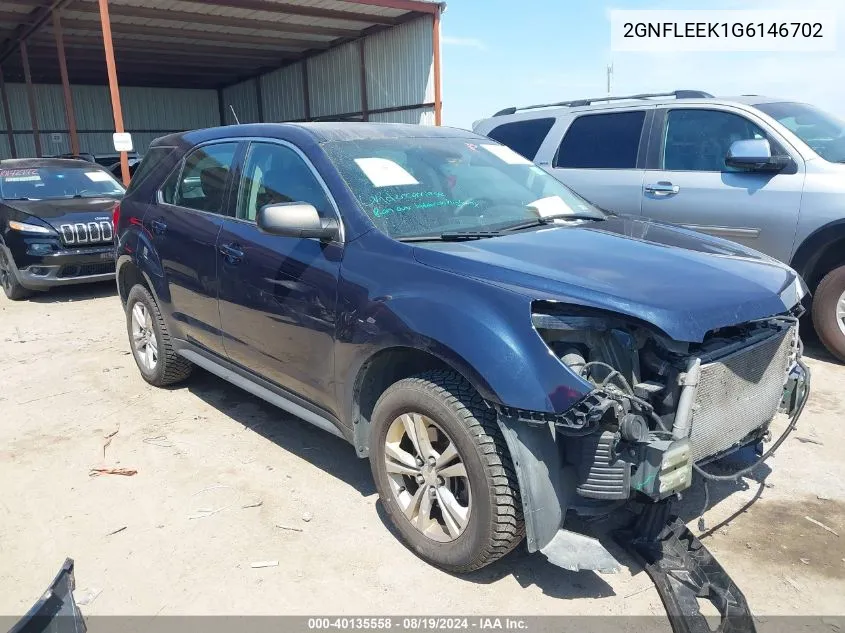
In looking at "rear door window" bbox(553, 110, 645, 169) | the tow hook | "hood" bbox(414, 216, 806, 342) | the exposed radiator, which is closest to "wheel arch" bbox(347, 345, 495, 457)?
"hood" bbox(414, 216, 806, 342)

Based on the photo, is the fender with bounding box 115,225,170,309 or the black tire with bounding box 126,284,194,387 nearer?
the fender with bounding box 115,225,170,309

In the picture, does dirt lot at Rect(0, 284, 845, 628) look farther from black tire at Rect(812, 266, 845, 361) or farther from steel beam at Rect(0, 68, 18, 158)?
steel beam at Rect(0, 68, 18, 158)

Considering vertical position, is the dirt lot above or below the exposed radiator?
below

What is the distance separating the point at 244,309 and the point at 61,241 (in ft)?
17.9

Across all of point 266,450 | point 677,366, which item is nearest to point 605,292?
point 677,366

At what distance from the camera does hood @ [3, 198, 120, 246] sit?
7918 mm

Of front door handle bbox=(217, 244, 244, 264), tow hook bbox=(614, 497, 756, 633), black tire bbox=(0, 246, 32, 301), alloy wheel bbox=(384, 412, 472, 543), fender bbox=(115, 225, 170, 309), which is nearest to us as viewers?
tow hook bbox=(614, 497, 756, 633)

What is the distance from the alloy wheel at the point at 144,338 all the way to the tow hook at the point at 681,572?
11.5ft

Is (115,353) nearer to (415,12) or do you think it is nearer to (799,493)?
(799,493)

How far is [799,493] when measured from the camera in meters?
3.35

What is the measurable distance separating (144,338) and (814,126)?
5.57m

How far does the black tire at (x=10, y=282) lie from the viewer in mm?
8086

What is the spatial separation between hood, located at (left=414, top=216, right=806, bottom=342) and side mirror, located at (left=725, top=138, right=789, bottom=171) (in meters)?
2.23

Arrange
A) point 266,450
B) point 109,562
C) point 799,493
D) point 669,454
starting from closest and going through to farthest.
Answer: point 669,454 < point 109,562 < point 799,493 < point 266,450
